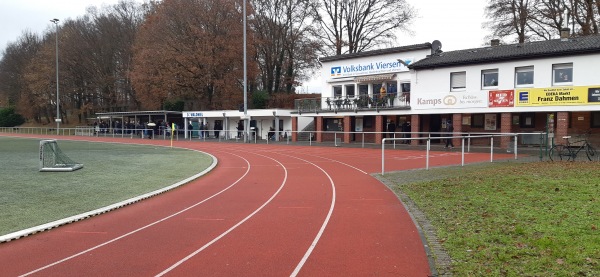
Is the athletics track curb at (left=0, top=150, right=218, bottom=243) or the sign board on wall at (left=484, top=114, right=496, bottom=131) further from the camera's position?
the sign board on wall at (left=484, top=114, right=496, bottom=131)

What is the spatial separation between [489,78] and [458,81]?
1.94m

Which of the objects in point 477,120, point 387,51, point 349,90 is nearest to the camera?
point 477,120

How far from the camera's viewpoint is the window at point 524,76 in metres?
26.1

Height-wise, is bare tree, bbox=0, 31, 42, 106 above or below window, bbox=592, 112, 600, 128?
above

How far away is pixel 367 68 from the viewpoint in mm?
35406

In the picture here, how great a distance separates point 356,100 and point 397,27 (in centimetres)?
1674

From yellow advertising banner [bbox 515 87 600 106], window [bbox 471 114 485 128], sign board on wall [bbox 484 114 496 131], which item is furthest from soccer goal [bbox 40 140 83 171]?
sign board on wall [bbox 484 114 496 131]

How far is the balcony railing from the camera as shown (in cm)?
3187

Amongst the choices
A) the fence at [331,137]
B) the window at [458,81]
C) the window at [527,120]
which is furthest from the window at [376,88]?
the window at [527,120]

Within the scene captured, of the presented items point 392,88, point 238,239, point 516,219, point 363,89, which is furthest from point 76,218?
point 363,89

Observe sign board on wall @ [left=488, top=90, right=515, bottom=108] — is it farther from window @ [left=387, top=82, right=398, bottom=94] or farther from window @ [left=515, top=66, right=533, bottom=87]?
window @ [left=387, top=82, right=398, bottom=94]

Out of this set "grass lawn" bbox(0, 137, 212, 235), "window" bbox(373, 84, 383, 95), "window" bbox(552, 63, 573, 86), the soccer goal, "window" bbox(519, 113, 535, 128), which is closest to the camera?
"grass lawn" bbox(0, 137, 212, 235)

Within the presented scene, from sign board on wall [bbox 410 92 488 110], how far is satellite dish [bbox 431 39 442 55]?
13.3 ft

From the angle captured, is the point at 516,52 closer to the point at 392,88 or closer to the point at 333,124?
the point at 392,88
